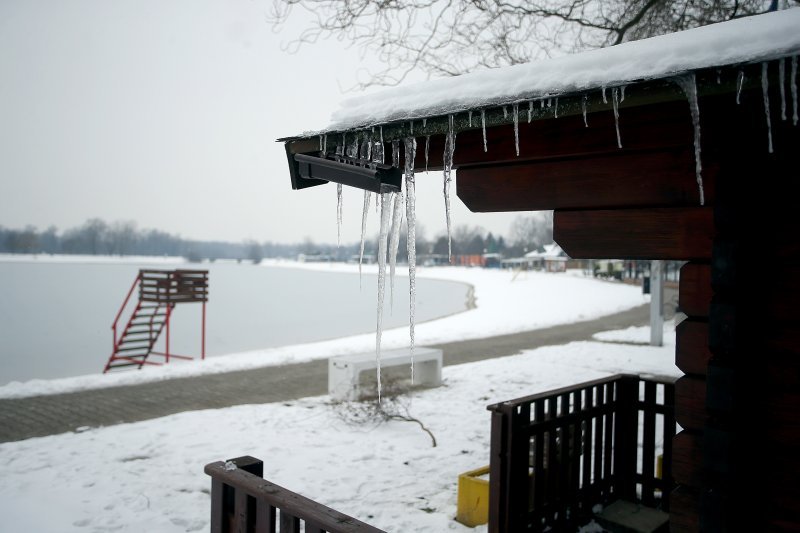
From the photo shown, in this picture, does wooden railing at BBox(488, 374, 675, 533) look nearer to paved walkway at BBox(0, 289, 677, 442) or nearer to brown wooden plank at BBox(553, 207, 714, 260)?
brown wooden plank at BBox(553, 207, 714, 260)

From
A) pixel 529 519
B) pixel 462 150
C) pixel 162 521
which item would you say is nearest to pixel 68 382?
pixel 162 521

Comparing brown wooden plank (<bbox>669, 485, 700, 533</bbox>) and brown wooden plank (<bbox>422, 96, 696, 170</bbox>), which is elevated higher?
brown wooden plank (<bbox>422, 96, 696, 170</bbox>)

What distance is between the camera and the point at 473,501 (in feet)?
13.8

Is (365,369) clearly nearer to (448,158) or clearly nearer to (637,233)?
(448,158)

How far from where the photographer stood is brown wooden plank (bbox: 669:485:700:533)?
245 centimetres

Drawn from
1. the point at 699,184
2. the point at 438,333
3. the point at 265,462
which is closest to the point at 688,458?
the point at 699,184

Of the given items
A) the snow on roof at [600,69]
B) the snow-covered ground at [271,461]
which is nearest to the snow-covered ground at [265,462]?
the snow-covered ground at [271,461]

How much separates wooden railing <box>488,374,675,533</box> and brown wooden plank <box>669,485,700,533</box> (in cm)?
113

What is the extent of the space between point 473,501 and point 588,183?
9.23 ft

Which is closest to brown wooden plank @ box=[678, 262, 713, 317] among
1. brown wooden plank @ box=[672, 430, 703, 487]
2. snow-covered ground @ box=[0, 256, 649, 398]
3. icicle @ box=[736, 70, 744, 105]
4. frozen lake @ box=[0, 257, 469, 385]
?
brown wooden plank @ box=[672, 430, 703, 487]

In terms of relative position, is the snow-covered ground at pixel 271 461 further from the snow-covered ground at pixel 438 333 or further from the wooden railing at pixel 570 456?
the snow-covered ground at pixel 438 333

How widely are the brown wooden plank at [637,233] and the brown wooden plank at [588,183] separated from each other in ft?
0.30

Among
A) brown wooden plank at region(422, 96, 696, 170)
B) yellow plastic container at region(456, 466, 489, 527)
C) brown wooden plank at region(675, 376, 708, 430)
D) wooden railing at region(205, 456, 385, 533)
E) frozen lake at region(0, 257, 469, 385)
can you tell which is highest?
brown wooden plank at region(422, 96, 696, 170)

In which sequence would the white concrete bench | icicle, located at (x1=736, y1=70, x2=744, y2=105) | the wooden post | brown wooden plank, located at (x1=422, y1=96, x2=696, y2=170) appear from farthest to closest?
the wooden post, the white concrete bench, brown wooden plank, located at (x1=422, y1=96, x2=696, y2=170), icicle, located at (x1=736, y1=70, x2=744, y2=105)
